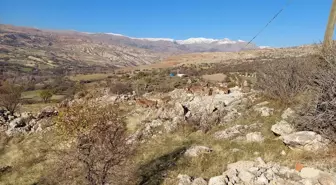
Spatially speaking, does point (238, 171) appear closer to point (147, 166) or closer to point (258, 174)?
point (258, 174)

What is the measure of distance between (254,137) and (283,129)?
1.17 meters

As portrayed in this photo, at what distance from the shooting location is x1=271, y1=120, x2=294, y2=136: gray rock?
10.6 m

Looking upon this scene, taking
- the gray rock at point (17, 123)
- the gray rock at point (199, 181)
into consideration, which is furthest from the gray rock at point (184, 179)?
the gray rock at point (17, 123)

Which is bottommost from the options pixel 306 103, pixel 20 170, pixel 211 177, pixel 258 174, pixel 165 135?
pixel 20 170

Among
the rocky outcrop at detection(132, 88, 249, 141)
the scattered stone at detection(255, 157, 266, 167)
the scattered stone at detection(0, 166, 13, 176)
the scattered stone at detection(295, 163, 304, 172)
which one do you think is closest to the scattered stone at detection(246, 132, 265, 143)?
the scattered stone at detection(255, 157, 266, 167)

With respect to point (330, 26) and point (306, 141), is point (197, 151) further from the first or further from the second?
point (330, 26)

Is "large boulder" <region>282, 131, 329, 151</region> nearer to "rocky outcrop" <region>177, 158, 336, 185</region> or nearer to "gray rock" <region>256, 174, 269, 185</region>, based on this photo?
"rocky outcrop" <region>177, 158, 336, 185</region>

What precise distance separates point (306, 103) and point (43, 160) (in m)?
14.2

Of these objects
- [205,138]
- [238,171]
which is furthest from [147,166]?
[238,171]

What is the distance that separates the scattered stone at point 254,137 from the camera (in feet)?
37.1

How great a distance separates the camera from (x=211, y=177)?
8.98 meters

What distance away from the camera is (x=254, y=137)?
11461mm

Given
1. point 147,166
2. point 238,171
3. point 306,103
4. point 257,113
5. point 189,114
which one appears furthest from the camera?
point 189,114

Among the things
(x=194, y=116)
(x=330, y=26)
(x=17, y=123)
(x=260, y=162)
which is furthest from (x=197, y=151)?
(x=17, y=123)
